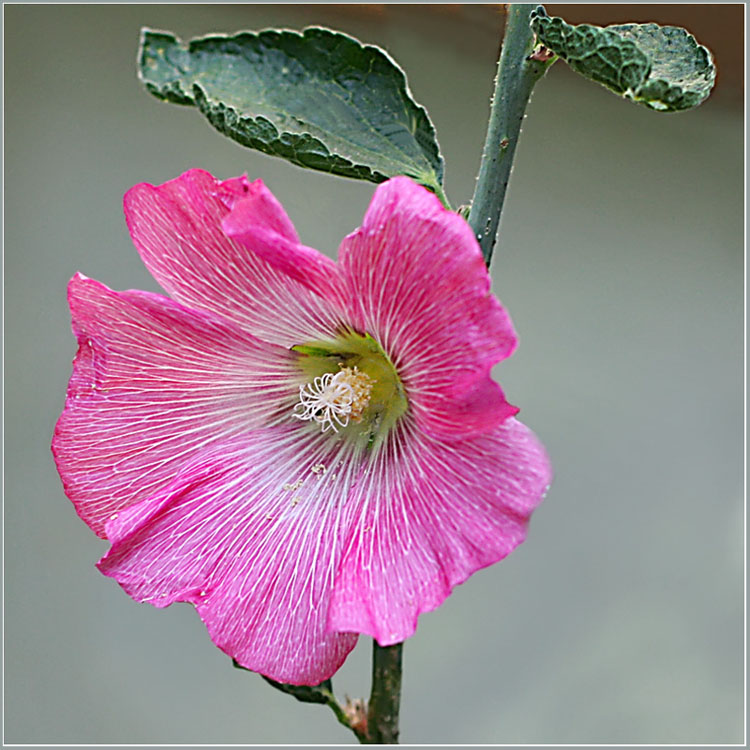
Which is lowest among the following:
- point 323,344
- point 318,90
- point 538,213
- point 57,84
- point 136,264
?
point 136,264

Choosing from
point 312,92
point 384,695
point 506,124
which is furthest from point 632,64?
point 384,695

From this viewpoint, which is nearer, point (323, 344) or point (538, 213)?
point (323, 344)

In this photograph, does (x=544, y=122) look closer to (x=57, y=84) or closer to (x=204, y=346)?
(x=57, y=84)

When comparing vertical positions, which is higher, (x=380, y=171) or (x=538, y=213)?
(x=380, y=171)

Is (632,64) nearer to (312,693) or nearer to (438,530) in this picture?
(438,530)

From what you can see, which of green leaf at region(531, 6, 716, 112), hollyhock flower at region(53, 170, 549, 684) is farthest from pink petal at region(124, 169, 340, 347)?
green leaf at region(531, 6, 716, 112)

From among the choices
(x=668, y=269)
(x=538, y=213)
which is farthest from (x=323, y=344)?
(x=668, y=269)

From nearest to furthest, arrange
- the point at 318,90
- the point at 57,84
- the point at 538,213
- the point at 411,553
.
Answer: the point at 411,553, the point at 318,90, the point at 57,84, the point at 538,213

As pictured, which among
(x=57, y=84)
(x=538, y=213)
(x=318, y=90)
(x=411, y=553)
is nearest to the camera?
(x=411, y=553)
